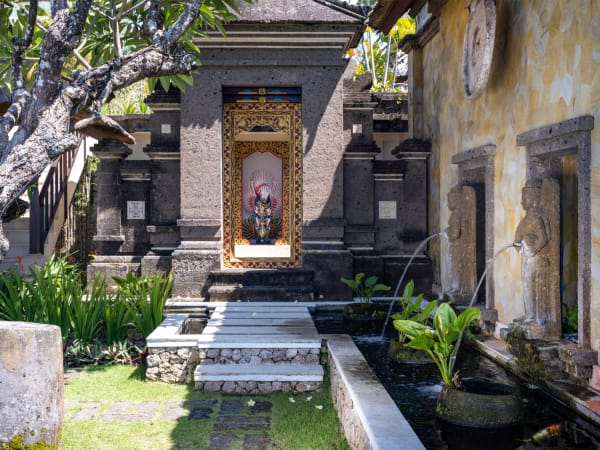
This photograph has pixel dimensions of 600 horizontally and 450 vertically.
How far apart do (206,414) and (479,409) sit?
269cm

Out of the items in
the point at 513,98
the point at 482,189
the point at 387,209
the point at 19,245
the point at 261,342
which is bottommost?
the point at 261,342

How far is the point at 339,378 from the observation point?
5.62 m

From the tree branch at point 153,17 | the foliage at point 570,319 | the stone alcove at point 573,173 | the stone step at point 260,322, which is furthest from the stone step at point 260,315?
the tree branch at point 153,17

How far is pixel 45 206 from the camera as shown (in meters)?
11.2

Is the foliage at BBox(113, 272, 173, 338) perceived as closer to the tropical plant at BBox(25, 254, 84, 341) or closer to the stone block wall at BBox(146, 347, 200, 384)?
the tropical plant at BBox(25, 254, 84, 341)

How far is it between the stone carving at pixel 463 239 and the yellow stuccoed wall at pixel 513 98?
0.71m

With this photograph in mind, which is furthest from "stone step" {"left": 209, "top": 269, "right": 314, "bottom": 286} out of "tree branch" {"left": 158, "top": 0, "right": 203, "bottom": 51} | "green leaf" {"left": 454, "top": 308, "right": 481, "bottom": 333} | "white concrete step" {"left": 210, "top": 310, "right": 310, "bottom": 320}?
"green leaf" {"left": 454, "top": 308, "right": 481, "bottom": 333}

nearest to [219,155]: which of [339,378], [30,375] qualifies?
[339,378]

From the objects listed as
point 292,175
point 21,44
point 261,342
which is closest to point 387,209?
point 292,175

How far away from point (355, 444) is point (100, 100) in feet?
13.3

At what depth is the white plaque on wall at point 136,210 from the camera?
34.8ft

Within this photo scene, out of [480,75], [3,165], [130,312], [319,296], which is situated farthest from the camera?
[319,296]

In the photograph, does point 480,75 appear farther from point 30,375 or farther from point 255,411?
point 30,375

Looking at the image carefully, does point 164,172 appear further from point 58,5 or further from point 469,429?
point 469,429
